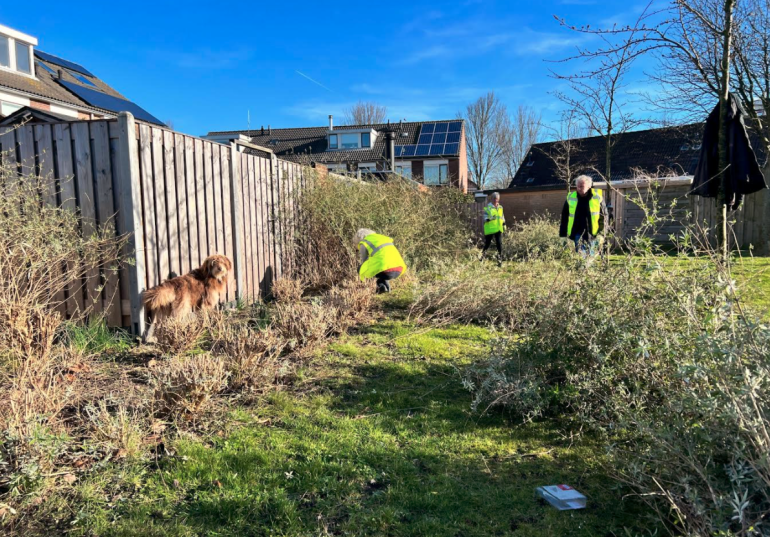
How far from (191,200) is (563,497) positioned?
489 cm

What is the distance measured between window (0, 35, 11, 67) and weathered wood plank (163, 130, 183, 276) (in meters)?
20.2

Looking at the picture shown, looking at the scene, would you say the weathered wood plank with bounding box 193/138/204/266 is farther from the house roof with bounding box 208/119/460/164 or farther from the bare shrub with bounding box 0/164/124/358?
the house roof with bounding box 208/119/460/164

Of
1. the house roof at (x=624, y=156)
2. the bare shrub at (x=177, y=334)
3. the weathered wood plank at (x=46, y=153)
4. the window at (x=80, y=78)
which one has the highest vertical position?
the window at (x=80, y=78)

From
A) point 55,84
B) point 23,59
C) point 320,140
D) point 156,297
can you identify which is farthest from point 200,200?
point 320,140

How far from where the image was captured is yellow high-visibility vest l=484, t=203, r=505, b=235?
39.6 ft

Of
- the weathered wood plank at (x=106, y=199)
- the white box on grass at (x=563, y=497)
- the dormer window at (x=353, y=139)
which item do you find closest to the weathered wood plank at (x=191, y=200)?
the weathered wood plank at (x=106, y=199)

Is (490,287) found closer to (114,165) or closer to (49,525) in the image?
(114,165)

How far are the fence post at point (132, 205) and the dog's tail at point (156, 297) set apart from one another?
0.20 ft

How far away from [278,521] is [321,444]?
2.39 feet

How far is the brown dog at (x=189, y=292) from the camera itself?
481 cm

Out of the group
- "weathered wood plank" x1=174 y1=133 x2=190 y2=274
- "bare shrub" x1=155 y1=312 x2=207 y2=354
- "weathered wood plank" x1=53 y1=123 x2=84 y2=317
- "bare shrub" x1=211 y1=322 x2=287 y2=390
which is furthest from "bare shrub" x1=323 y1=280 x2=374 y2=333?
"weathered wood plank" x1=53 y1=123 x2=84 y2=317

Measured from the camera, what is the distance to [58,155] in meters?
4.84

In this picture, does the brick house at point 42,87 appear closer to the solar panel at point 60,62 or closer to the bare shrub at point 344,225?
the solar panel at point 60,62

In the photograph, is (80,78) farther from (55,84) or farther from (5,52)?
(5,52)
